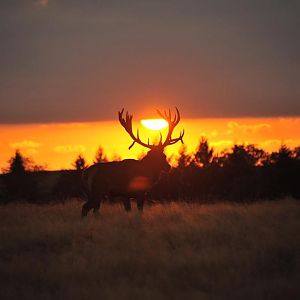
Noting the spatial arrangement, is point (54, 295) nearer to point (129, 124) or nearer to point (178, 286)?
point (178, 286)

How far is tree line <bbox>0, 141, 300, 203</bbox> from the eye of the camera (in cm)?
3206

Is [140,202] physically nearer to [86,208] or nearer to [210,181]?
[86,208]

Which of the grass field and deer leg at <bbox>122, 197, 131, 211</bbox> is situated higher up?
deer leg at <bbox>122, 197, 131, 211</bbox>

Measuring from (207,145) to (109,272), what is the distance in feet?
138

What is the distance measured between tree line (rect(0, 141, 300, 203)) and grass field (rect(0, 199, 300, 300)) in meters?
13.1

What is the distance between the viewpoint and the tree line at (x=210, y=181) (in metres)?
32.1

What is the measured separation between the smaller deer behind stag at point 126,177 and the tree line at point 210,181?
29.6 feet

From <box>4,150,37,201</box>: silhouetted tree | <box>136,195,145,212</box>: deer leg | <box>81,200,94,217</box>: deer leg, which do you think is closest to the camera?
<box>81,200,94,217</box>: deer leg

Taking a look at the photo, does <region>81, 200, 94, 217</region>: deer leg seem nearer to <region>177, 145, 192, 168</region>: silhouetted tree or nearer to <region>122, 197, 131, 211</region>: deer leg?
<region>122, 197, 131, 211</region>: deer leg

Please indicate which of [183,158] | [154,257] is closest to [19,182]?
[183,158]

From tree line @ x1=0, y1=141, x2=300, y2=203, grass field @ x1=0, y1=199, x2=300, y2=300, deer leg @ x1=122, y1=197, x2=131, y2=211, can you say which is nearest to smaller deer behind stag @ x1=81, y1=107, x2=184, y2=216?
deer leg @ x1=122, y1=197, x2=131, y2=211

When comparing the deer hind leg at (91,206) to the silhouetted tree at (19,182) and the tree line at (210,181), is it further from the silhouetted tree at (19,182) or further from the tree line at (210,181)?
the silhouetted tree at (19,182)

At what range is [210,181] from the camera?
35594 mm

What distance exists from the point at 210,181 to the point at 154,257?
83.3 ft
